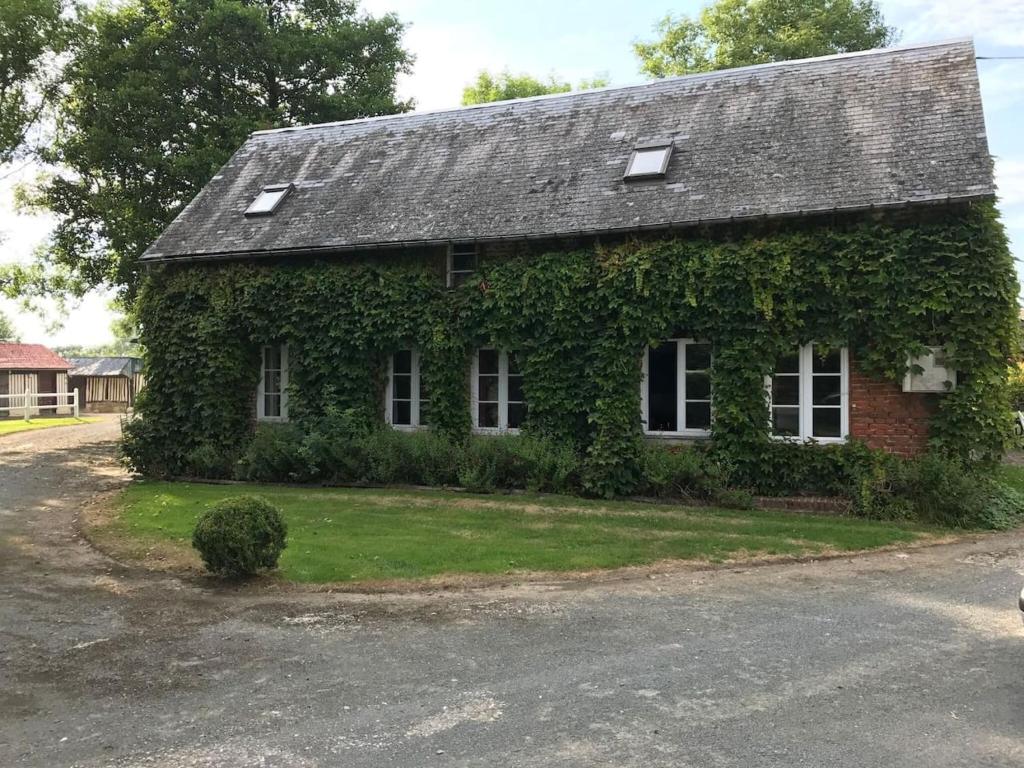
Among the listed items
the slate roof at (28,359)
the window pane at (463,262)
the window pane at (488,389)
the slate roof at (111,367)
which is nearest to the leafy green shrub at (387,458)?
the window pane at (488,389)

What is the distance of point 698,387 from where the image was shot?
1261 centimetres

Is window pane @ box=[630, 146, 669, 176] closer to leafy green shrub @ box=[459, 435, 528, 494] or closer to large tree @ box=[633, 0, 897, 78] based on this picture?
leafy green shrub @ box=[459, 435, 528, 494]

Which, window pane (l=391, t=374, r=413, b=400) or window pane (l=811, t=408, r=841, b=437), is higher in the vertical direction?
window pane (l=391, t=374, r=413, b=400)

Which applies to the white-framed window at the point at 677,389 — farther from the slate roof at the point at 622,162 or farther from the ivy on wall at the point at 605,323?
the slate roof at the point at 622,162

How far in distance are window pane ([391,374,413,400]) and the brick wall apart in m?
8.00

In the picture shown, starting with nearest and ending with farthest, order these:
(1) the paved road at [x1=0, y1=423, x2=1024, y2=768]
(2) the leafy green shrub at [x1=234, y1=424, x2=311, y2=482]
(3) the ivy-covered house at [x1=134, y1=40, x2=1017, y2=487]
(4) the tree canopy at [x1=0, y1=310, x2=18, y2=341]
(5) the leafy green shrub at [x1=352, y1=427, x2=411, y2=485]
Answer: (1) the paved road at [x1=0, y1=423, x2=1024, y2=768]
(3) the ivy-covered house at [x1=134, y1=40, x2=1017, y2=487]
(5) the leafy green shrub at [x1=352, y1=427, x2=411, y2=485]
(2) the leafy green shrub at [x1=234, y1=424, x2=311, y2=482]
(4) the tree canopy at [x1=0, y1=310, x2=18, y2=341]

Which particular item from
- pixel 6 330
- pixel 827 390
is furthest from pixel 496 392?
pixel 6 330

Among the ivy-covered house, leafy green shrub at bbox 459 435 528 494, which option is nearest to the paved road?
the ivy-covered house

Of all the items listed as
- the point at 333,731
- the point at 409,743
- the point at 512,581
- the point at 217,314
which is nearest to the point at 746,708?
the point at 409,743

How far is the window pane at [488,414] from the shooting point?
14117 mm

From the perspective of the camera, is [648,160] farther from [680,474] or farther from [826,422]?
[680,474]

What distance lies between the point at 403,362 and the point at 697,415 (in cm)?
585

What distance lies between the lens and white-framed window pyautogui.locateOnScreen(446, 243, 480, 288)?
45.4 ft

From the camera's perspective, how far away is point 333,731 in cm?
429
